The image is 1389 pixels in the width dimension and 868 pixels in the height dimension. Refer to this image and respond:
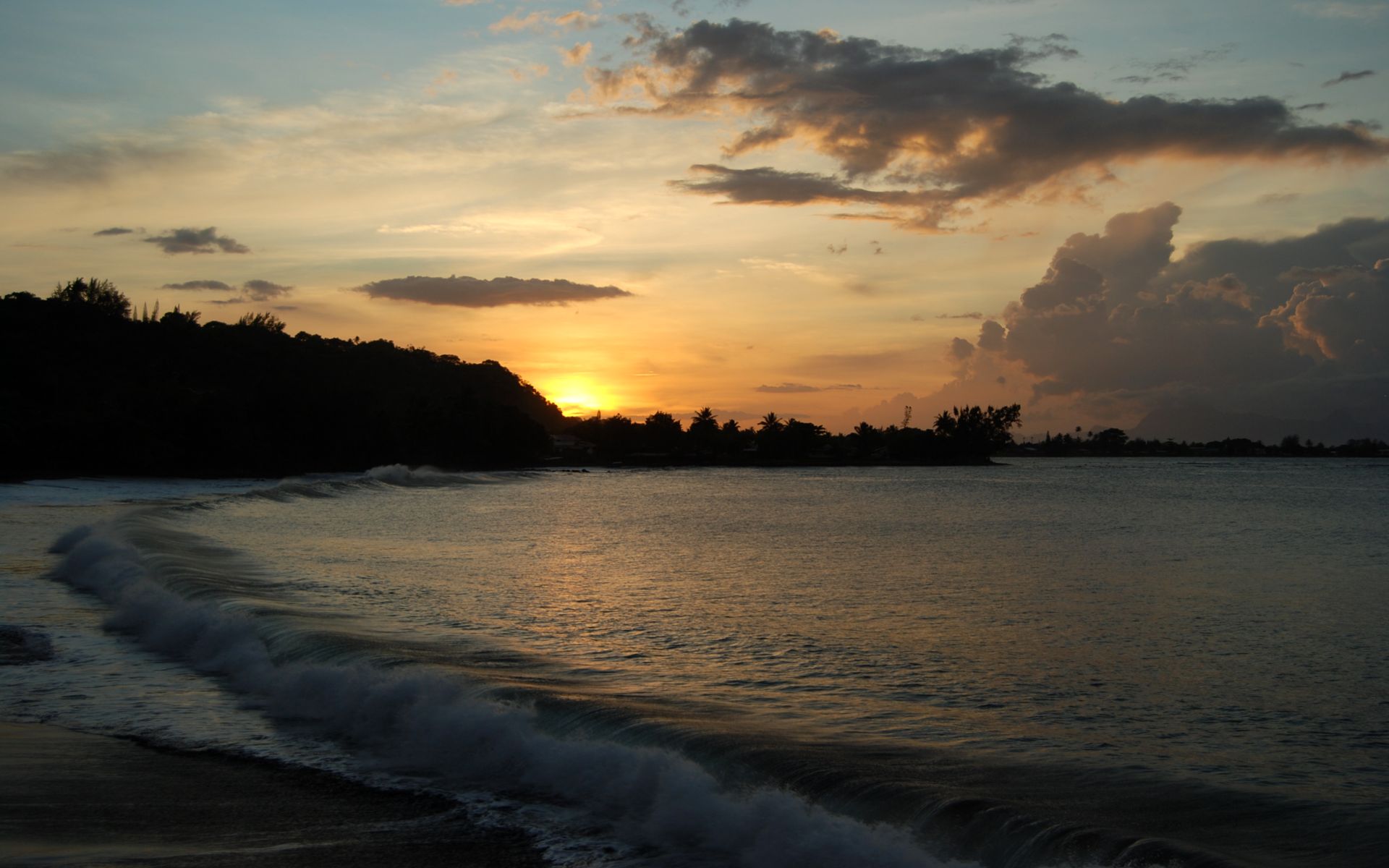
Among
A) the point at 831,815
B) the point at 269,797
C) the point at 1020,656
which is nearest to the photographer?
the point at 831,815

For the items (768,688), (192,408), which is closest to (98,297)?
(192,408)

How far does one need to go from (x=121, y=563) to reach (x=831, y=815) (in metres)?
18.2

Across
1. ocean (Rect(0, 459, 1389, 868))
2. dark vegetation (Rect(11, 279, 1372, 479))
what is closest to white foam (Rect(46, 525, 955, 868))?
ocean (Rect(0, 459, 1389, 868))

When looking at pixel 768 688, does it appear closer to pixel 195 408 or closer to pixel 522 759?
pixel 522 759

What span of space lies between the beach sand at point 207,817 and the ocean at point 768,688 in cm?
40

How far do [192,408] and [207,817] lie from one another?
99.9 m

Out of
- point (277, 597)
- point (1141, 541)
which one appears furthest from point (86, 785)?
point (1141, 541)

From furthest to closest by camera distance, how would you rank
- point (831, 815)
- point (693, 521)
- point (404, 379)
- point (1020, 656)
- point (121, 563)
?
1. point (404, 379)
2. point (693, 521)
3. point (121, 563)
4. point (1020, 656)
5. point (831, 815)

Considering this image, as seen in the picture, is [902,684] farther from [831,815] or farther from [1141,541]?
[1141,541]

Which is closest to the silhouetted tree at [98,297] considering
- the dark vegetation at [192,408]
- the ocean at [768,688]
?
the dark vegetation at [192,408]

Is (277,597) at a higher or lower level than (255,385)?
lower

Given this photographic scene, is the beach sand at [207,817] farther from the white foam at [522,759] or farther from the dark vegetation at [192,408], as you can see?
the dark vegetation at [192,408]

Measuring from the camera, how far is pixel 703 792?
25.9 feet

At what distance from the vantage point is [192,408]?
319 ft
